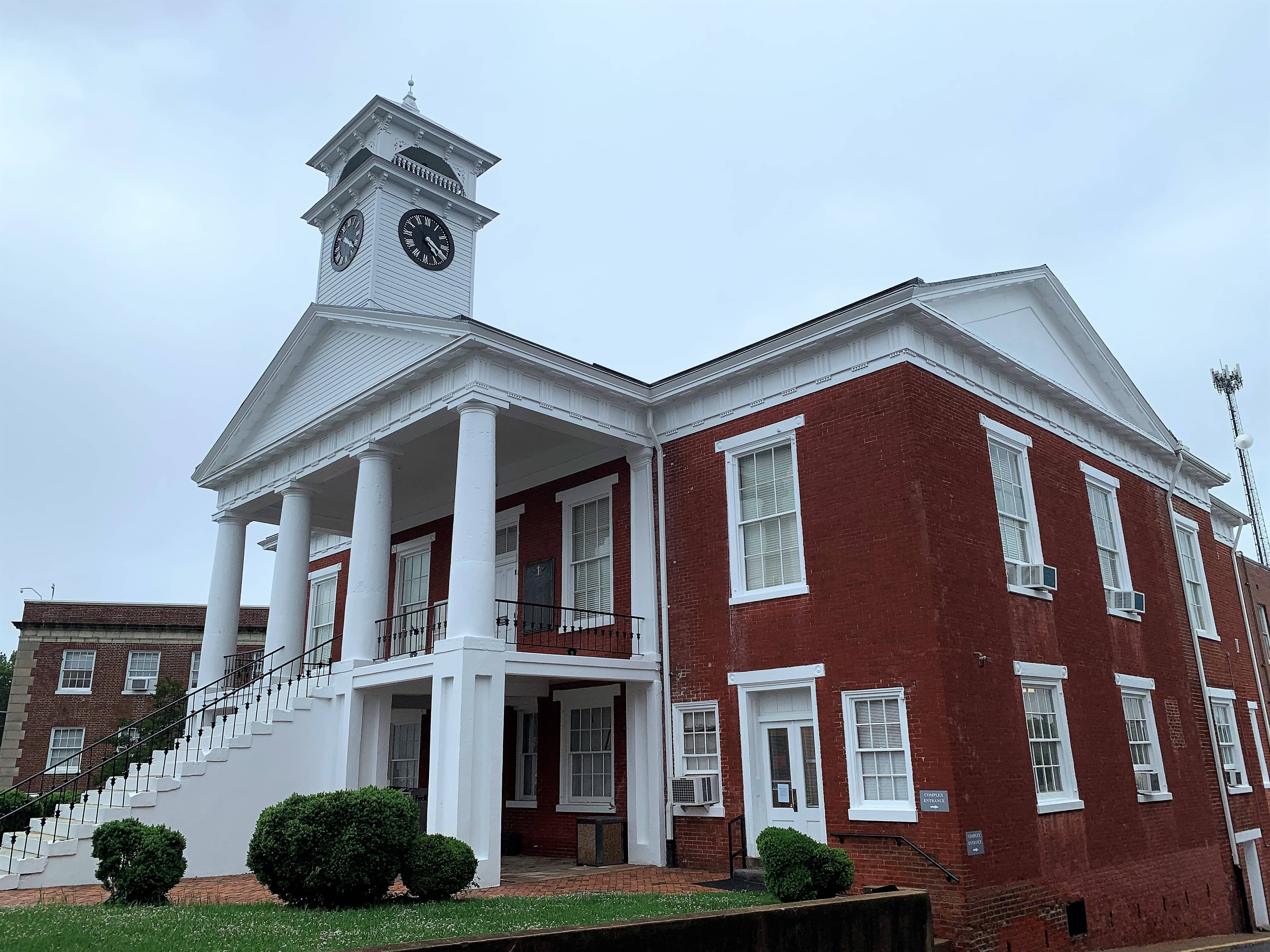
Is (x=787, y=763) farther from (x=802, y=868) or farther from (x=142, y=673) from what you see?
(x=142, y=673)

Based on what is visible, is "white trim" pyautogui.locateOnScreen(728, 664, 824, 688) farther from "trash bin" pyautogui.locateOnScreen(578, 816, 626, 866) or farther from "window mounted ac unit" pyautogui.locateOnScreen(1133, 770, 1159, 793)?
"window mounted ac unit" pyautogui.locateOnScreen(1133, 770, 1159, 793)

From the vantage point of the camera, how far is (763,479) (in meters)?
15.6

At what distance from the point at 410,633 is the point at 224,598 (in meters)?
5.05

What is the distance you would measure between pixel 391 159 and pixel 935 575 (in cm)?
1754

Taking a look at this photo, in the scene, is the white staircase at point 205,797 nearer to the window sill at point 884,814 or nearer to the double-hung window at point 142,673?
the window sill at point 884,814

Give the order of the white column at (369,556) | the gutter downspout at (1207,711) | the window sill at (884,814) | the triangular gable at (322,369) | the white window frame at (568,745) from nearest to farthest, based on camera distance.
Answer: the window sill at (884,814), the white column at (369,556), the white window frame at (568,745), the triangular gable at (322,369), the gutter downspout at (1207,711)

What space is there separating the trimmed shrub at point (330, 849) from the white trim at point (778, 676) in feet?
19.9

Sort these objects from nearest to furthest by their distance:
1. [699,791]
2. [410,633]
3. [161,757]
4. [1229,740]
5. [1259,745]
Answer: [699,791] → [161,757] → [410,633] → [1229,740] → [1259,745]

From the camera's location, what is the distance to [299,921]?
29.1 ft

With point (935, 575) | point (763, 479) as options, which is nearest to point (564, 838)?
point (763, 479)

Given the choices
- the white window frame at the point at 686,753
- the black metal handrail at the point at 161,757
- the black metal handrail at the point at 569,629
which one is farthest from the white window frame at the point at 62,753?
the white window frame at the point at 686,753

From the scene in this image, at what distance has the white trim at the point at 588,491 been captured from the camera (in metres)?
18.0

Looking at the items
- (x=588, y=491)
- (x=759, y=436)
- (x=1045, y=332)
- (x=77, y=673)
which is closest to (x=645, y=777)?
(x=588, y=491)

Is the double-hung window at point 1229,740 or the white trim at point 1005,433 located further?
the double-hung window at point 1229,740
